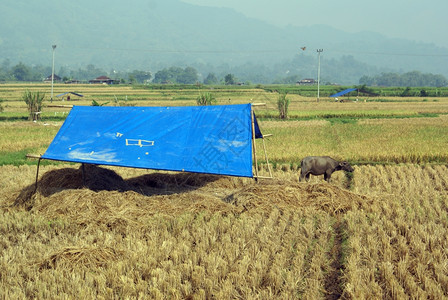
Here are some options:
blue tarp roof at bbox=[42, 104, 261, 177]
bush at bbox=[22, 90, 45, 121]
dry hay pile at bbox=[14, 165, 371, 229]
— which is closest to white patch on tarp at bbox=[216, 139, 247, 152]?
blue tarp roof at bbox=[42, 104, 261, 177]

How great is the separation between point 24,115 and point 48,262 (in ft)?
103

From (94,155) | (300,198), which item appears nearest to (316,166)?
(300,198)

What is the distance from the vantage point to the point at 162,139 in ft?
40.4

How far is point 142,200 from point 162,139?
195 cm

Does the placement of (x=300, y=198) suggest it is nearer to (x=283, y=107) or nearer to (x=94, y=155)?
(x=94, y=155)

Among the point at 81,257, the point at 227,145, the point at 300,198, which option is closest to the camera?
the point at 81,257

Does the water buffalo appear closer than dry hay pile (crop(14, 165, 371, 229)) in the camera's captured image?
No

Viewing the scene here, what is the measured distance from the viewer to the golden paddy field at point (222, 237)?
668 centimetres

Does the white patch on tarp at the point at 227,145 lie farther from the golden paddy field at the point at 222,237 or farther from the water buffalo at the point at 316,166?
the water buffalo at the point at 316,166

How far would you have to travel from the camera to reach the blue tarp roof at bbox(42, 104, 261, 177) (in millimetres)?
11602

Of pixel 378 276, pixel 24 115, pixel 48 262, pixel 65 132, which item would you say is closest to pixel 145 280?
pixel 48 262

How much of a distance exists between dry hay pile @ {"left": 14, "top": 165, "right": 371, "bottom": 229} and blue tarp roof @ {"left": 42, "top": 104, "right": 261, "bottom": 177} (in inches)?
29.1

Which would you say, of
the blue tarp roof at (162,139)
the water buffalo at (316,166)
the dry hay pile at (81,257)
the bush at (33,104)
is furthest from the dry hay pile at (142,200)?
the bush at (33,104)

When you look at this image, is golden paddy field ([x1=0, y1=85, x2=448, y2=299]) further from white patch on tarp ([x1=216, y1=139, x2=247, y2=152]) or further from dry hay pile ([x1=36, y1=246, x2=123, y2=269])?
white patch on tarp ([x1=216, y1=139, x2=247, y2=152])
